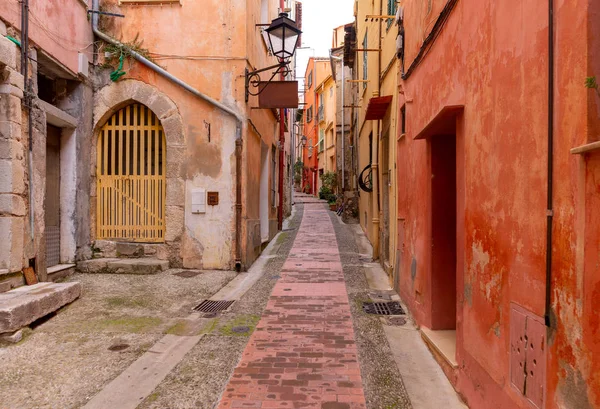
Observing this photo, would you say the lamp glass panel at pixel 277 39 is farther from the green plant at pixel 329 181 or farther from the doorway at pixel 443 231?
the green plant at pixel 329 181

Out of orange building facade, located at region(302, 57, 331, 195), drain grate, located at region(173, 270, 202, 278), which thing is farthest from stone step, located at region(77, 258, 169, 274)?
orange building facade, located at region(302, 57, 331, 195)

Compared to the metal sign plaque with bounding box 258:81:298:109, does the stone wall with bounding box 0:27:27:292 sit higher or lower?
lower

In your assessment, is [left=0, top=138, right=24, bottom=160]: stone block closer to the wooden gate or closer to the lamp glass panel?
the wooden gate

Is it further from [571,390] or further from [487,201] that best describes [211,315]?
[571,390]

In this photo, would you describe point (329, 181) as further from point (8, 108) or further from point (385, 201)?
point (8, 108)

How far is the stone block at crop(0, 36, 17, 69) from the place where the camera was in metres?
5.23

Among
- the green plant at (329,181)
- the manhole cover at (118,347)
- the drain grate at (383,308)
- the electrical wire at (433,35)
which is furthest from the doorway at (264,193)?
the green plant at (329,181)

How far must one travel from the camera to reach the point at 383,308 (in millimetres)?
6020

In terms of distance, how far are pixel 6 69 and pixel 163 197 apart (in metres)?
3.56

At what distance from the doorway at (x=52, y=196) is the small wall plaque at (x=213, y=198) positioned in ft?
8.54

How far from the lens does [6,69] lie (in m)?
5.33

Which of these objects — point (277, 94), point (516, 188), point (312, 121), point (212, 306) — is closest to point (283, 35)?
point (277, 94)

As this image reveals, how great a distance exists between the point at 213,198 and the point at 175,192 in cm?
72

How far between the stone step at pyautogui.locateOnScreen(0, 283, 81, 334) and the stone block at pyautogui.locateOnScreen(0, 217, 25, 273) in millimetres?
315
